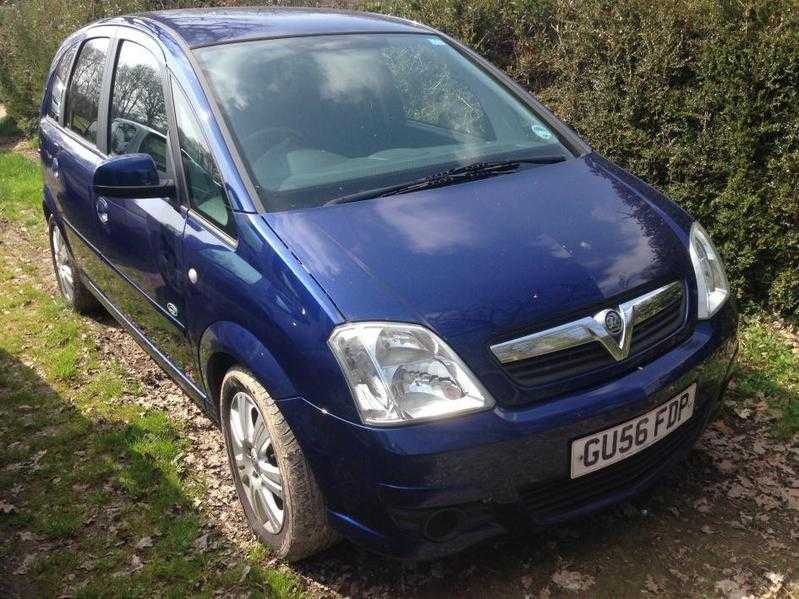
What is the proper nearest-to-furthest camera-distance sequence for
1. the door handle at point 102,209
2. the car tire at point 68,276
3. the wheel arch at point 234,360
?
the wheel arch at point 234,360, the door handle at point 102,209, the car tire at point 68,276

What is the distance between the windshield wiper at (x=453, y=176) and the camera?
2893 mm

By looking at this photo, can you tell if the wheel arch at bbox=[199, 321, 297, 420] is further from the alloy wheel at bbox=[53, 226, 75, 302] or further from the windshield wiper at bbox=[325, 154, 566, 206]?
the alloy wheel at bbox=[53, 226, 75, 302]

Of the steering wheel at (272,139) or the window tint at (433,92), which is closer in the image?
the steering wheel at (272,139)

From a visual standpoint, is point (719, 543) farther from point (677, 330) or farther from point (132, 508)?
point (132, 508)

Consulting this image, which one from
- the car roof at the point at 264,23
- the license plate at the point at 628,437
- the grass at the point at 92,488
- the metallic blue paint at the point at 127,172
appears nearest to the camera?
the license plate at the point at 628,437

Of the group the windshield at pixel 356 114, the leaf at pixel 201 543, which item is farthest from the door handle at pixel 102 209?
the leaf at pixel 201 543

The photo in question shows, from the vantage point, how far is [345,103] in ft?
10.9

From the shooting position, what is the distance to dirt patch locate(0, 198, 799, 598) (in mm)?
2713

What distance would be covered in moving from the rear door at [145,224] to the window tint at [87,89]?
249mm

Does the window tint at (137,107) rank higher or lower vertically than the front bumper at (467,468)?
higher

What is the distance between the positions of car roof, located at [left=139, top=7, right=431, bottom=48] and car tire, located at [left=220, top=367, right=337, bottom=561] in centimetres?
157

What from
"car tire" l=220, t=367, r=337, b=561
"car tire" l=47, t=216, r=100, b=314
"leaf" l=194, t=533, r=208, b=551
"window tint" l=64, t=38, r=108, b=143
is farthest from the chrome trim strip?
"car tire" l=47, t=216, r=100, b=314

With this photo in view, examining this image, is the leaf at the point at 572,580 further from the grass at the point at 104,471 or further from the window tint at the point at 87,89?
the window tint at the point at 87,89

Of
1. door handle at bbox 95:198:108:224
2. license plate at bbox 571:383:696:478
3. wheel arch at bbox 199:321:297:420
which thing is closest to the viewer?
license plate at bbox 571:383:696:478
